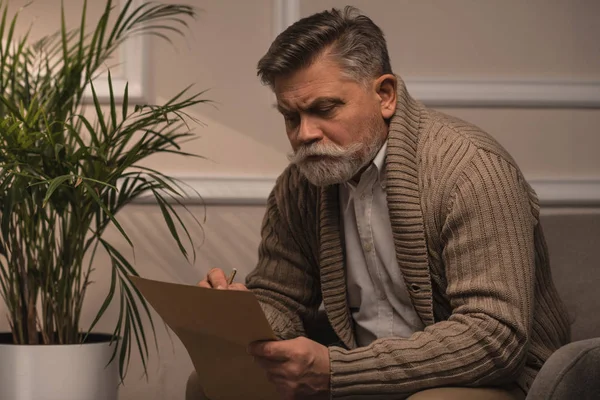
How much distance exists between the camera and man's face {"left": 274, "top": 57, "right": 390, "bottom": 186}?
171 centimetres

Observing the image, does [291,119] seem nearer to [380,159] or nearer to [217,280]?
[380,159]

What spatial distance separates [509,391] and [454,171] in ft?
1.32

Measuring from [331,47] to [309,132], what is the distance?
6.7 inches

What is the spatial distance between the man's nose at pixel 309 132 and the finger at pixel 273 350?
1.38 ft

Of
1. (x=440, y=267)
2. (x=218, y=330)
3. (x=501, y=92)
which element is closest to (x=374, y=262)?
(x=440, y=267)

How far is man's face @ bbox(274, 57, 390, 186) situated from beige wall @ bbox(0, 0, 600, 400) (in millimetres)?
722

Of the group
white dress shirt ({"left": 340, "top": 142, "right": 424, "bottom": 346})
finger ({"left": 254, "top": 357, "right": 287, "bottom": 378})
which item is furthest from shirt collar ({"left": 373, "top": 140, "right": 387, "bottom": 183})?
finger ({"left": 254, "top": 357, "right": 287, "bottom": 378})

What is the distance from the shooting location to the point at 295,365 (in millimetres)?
1509

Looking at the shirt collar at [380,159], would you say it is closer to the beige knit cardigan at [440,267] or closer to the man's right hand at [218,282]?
the beige knit cardigan at [440,267]

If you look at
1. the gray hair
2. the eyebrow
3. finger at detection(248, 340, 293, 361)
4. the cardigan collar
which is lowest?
finger at detection(248, 340, 293, 361)

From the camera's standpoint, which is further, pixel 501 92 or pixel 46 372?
pixel 501 92

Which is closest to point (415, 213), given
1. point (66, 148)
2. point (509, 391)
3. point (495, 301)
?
point (495, 301)

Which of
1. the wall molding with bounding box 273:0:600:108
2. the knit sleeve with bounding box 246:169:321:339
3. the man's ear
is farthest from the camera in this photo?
→ the wall molding with bounding box 273:0:600:108

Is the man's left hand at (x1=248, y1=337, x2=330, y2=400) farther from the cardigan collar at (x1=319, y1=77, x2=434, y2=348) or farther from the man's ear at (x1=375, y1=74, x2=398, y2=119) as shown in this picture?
the man's ear at (x1=375, y1=74, x2=398, y2=119)
